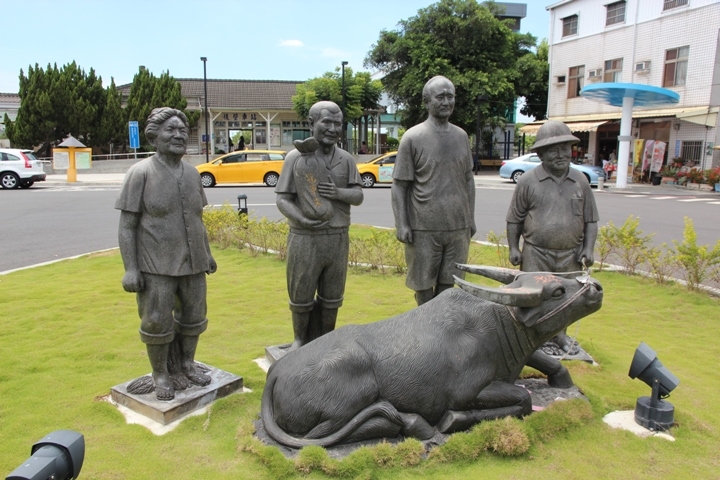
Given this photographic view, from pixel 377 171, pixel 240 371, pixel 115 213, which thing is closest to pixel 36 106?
pixel 115 213

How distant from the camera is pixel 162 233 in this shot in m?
3.48

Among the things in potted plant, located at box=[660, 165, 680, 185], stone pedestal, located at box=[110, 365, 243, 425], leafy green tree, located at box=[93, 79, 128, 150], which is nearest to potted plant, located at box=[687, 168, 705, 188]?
potted plant, located at box=[660, 165, 680, 185]

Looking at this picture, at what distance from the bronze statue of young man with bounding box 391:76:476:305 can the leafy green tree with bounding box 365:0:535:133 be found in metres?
22.1

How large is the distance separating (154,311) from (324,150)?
1583 millimetres

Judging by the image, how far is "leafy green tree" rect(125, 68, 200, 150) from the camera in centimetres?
2681

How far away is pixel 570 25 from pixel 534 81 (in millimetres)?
4224

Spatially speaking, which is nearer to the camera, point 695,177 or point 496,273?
point 496,273

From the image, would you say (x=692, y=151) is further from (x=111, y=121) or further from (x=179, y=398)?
(x=111, y=121)

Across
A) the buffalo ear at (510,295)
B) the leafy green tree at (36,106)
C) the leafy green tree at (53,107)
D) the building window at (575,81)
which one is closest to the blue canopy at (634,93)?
the building window at (575,81)

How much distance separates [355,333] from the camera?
3.30 metres

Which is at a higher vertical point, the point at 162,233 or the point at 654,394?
the point at 162,233

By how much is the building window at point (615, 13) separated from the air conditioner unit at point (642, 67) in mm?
2347

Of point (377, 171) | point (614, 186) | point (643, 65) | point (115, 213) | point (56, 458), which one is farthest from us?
point (643, 65)

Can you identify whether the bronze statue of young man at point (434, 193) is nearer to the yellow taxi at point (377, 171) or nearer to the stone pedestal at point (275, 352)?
the stone pedestal at point (275, 352)
